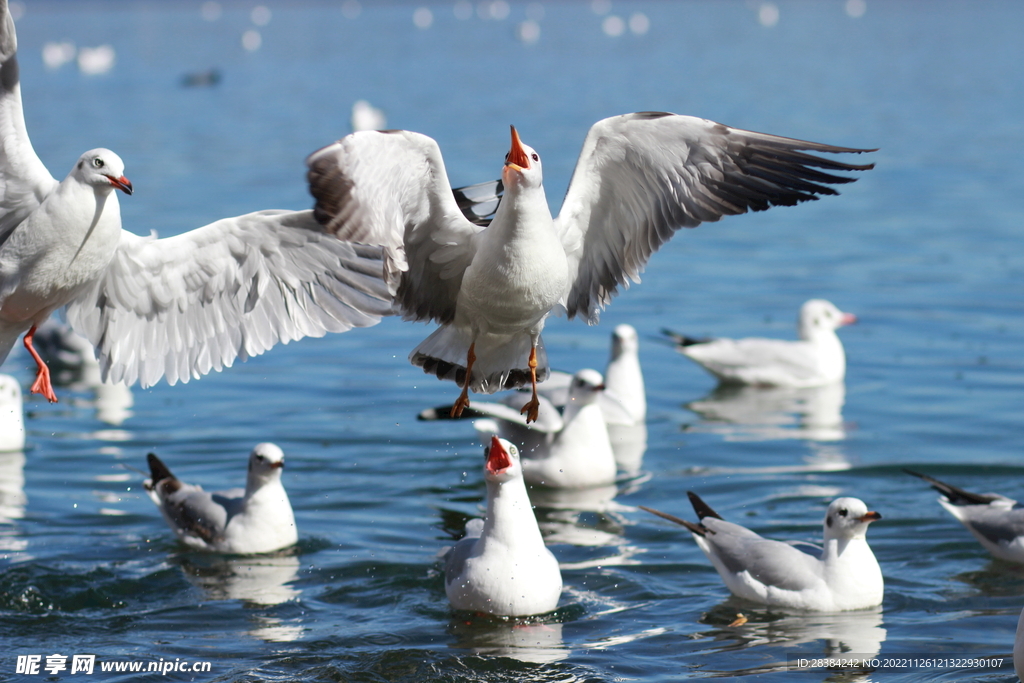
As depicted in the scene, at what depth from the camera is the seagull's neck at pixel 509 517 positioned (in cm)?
740


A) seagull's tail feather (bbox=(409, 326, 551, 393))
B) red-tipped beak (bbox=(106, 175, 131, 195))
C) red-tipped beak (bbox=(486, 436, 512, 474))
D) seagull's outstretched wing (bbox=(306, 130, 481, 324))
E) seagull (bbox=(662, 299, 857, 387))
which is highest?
red-tipped beak (bbox=(106, 175, 131, 195))

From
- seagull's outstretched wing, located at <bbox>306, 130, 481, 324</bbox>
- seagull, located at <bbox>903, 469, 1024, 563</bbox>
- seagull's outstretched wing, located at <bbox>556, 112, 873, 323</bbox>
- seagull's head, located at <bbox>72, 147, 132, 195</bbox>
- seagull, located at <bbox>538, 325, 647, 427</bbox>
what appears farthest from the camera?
seagull, located at <bbox>538, 325, 647, 427</bbox>

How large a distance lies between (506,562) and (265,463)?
2030 millimetres

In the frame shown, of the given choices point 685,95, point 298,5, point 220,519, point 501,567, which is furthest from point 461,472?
point 298,5

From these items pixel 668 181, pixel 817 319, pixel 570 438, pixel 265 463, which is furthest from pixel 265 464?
pixel 817 319

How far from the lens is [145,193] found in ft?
72.4

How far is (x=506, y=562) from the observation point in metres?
7.35

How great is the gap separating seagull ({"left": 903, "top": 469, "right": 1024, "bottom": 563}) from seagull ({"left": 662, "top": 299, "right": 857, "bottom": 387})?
3.95m

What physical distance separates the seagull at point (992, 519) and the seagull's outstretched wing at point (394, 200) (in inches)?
155

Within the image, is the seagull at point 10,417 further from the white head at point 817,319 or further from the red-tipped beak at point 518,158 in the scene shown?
the white head at point 817,319

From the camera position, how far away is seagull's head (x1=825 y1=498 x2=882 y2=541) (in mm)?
7414

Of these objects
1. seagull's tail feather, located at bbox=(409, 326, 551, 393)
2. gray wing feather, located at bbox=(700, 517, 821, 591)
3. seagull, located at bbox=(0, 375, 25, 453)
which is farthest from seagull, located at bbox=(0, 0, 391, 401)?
seagull, located at bbox=(0, 375, 25, 453)

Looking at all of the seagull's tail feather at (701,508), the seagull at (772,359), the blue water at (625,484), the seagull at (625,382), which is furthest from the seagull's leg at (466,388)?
the seagull at (772,359)

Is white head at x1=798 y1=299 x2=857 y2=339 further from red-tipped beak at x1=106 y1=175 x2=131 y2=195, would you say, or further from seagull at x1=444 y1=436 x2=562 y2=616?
red-tipped beak at x1=106 y1=175 x2=131 y2=195
